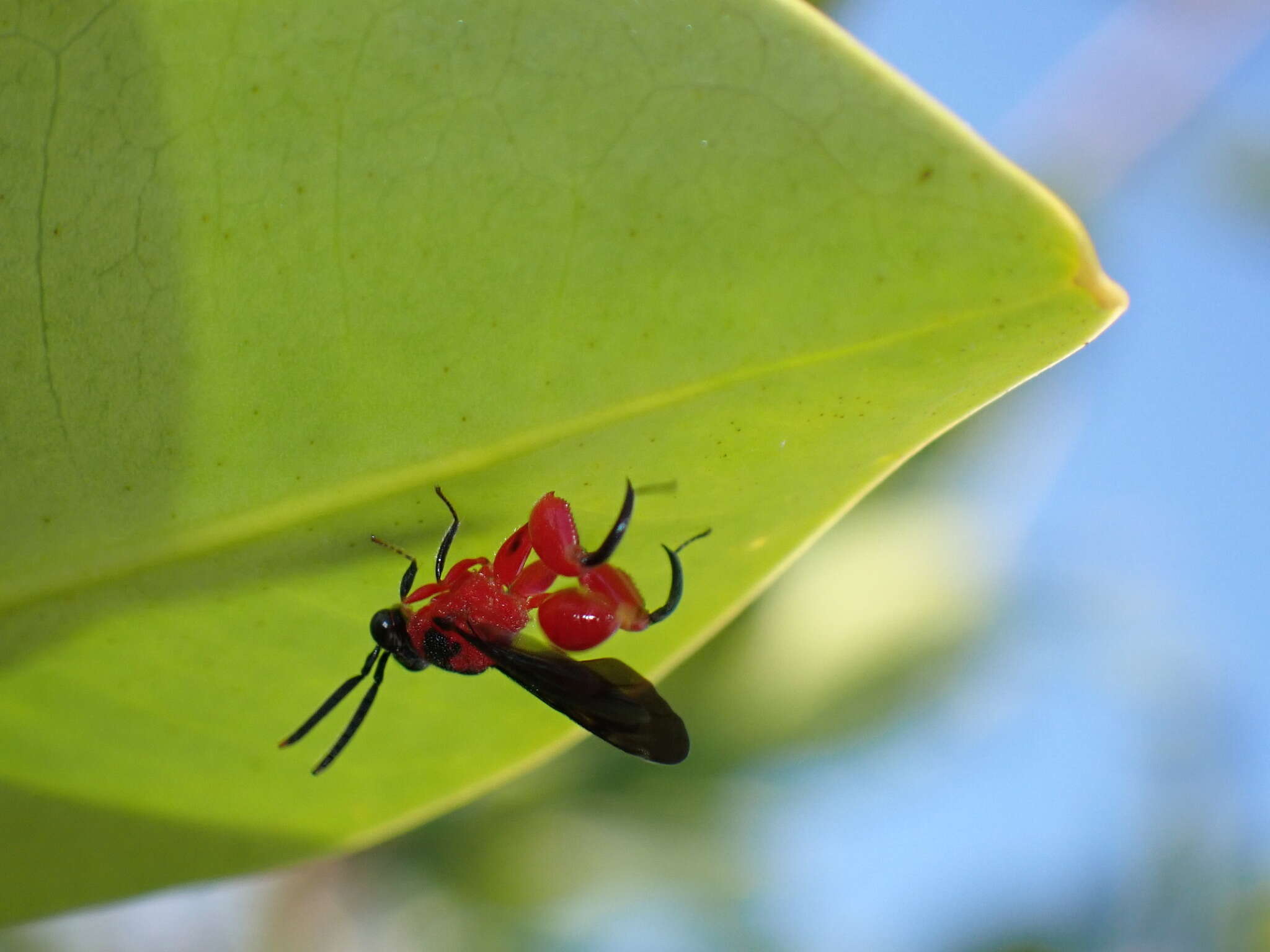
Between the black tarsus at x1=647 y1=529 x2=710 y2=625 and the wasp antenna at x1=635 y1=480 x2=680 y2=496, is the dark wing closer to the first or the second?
the black tarsus at x1=647 y1=529 x2=710 y2=625

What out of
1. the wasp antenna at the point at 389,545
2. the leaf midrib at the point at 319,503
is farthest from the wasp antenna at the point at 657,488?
→ the wasp antenna at the point at 389,545

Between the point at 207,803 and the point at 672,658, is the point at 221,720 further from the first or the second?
the point at 672,658

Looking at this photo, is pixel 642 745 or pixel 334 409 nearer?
pixel 334 409

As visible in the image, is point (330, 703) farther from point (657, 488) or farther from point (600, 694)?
point (657, 488)

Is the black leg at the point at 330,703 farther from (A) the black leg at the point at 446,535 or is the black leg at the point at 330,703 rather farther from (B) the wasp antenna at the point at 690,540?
(B) the wasp antenna at the point at 690,540

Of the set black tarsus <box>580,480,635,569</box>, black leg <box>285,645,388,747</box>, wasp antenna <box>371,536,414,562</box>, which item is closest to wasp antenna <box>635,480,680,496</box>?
black tarsus <box>580,480,635,569</box>

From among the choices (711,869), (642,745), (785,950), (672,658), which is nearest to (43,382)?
(672,658)
